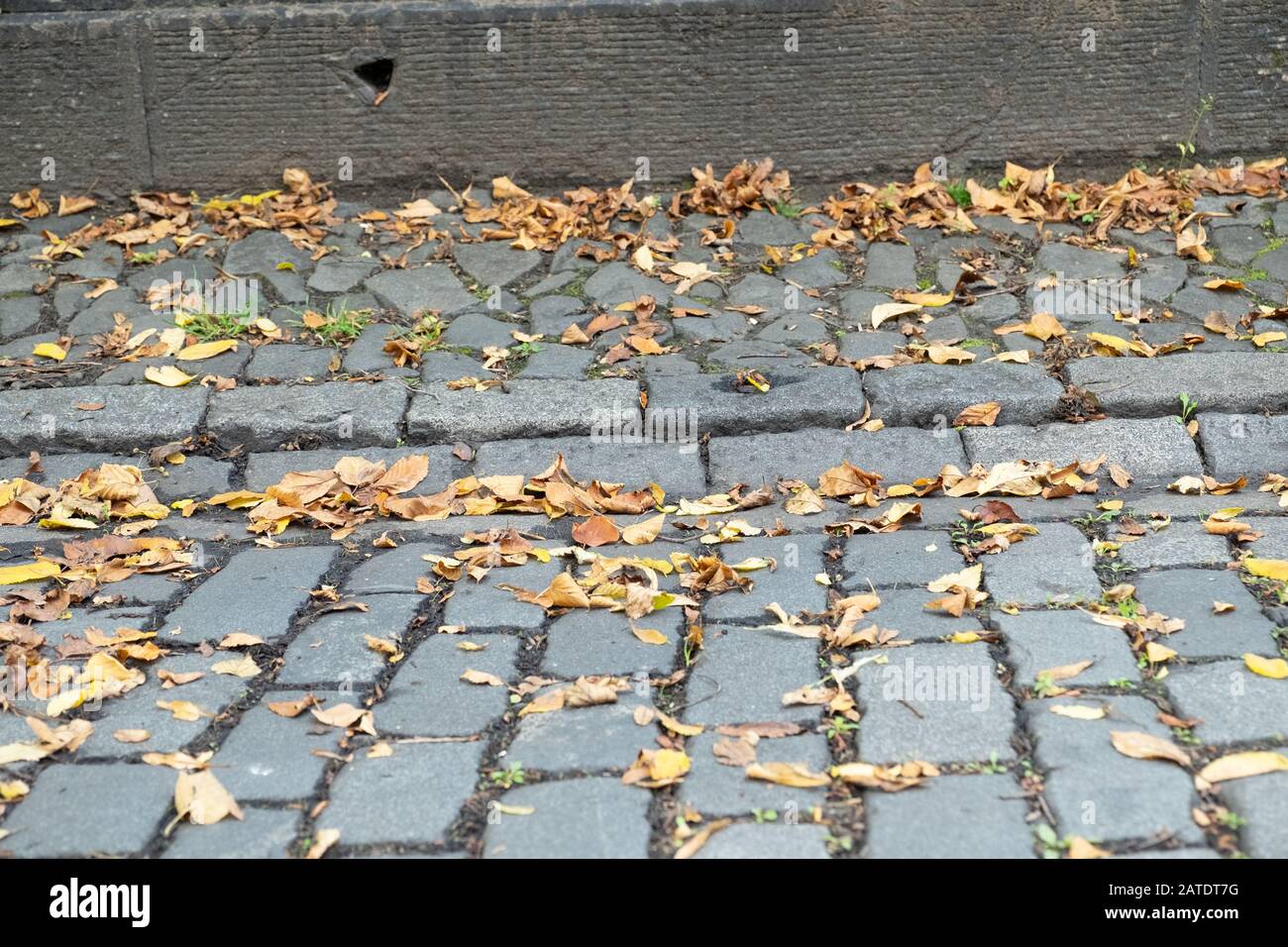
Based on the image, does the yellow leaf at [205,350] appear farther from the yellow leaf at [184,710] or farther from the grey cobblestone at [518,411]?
the yellow leaf at [184,710]

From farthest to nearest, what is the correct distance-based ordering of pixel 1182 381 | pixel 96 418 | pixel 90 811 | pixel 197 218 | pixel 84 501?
1. pixel 197 218
2. pixel 96 418
3. pixel 1182 381
4. pixel 84 501
5. pixel 90 811

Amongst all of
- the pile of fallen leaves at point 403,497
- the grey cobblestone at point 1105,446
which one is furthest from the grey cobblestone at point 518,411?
the grey cobblestone at point 1105,446

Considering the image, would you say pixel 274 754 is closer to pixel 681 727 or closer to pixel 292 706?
pixel 292 706

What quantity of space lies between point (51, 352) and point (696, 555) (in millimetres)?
2247

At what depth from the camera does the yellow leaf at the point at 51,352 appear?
4.21 meters

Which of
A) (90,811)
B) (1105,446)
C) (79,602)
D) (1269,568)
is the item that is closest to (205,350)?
(79,602)

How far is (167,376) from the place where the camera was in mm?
4070

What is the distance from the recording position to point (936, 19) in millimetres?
4969

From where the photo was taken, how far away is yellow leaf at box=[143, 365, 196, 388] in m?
4.05

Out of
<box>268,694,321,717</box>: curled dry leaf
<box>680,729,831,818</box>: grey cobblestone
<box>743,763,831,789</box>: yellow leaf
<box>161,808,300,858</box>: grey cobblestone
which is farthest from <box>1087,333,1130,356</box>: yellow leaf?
<box>161,808,300,858</box>: grey cobblestone

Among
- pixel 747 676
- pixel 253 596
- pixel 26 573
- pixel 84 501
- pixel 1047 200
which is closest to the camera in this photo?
pixel 747 676

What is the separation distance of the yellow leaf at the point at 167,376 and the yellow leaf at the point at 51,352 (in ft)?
1.02

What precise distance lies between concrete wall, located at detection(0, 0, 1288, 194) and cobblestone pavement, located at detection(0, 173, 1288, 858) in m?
0.40

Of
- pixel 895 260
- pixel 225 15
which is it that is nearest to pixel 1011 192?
pixel 895 260
